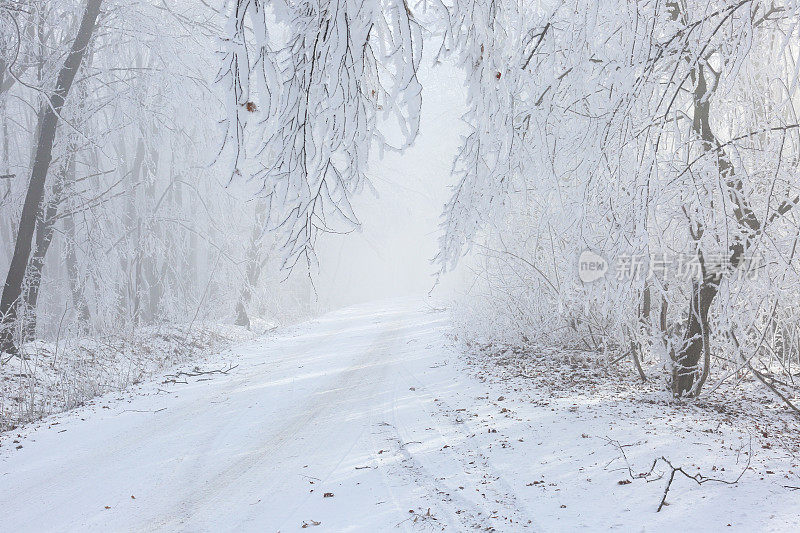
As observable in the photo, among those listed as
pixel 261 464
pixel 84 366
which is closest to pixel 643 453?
pixel 261 464

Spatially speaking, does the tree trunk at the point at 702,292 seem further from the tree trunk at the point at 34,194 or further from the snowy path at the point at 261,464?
the tree trunk at the point at 34,194

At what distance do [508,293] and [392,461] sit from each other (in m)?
6.68

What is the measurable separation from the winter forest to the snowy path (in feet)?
0.11

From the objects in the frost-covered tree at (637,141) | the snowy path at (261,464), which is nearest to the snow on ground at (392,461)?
the snowy path at (261,464)

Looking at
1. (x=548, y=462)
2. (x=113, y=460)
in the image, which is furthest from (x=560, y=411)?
(x=113, y=460)

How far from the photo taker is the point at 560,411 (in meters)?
6.00

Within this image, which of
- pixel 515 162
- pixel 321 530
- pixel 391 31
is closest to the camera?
pixel 391 31

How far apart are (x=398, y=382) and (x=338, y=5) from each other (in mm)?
6620

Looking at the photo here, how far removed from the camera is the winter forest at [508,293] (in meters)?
2.62

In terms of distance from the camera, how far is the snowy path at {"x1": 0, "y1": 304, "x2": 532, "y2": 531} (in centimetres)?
376

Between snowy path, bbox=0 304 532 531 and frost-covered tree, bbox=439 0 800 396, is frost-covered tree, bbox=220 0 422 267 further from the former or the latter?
snowy path, bbox=0 304 532 531

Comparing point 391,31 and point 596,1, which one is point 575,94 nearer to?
point 596,1

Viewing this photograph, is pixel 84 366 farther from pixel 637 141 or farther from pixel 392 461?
pixel 637 141

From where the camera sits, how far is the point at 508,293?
10.9 meters
